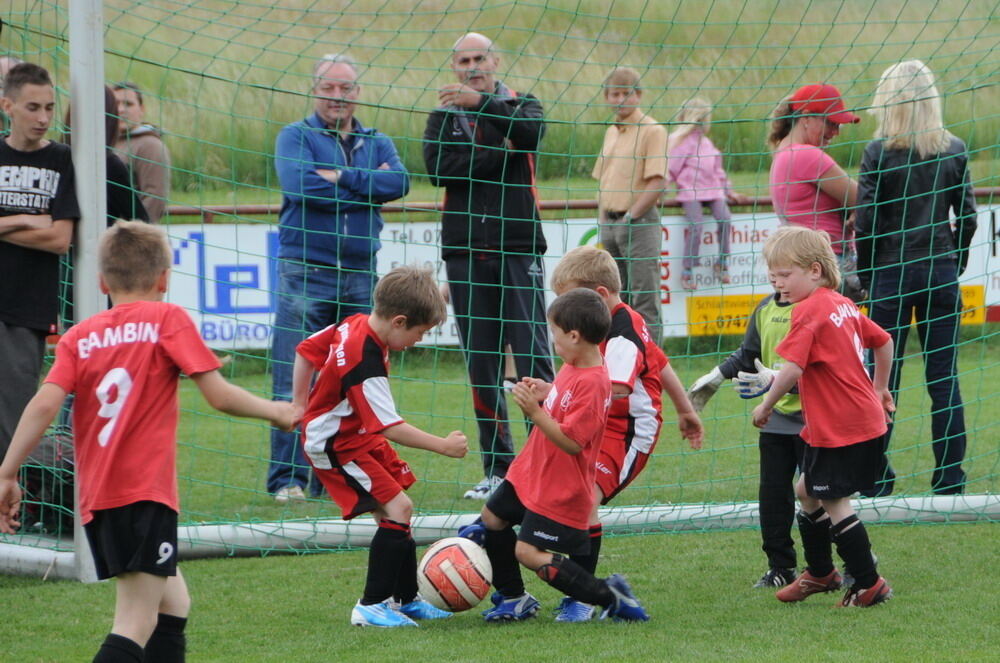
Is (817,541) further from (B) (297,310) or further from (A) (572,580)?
(B) (297,310)

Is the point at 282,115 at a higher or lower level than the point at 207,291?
higher

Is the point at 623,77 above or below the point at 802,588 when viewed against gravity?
above

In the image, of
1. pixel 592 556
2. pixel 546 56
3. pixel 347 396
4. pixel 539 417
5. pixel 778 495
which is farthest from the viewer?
pixel 546 56

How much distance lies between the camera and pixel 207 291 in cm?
977

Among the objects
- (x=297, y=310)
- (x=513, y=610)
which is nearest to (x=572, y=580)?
(x=513, y=610)

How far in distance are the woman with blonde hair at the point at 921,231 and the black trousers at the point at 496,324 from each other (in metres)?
1.57

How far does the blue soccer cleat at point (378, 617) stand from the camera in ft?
13.6

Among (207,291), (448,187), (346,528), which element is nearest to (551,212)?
(207,291)

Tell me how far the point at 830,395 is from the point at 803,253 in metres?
0.48

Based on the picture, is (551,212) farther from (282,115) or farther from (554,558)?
(554,558)

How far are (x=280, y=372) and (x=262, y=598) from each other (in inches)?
74.0

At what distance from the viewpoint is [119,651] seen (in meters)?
3.10

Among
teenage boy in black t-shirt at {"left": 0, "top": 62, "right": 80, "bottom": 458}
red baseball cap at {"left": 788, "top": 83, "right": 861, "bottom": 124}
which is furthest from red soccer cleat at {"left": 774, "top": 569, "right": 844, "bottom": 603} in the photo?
teenage boy in black t-shirt at {"left": 0, "top": 62, "right": 80, "bottom": 458}

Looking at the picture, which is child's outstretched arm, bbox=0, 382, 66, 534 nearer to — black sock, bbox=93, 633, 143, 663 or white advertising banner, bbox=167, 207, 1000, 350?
black sock, bbox=93, 633, 143, 663
